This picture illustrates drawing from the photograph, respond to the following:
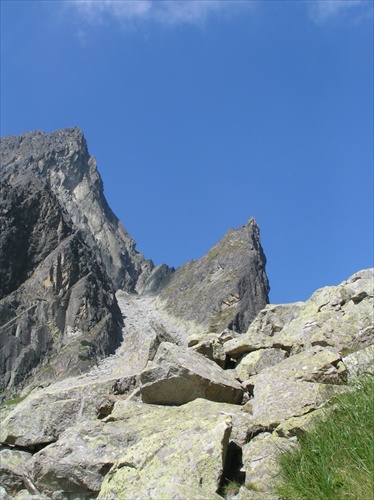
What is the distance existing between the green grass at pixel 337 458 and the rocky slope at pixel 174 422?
505 millimetres

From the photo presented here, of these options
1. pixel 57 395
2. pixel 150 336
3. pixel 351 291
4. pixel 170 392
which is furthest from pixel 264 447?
pixel 351 291

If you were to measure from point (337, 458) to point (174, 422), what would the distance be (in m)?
4.50

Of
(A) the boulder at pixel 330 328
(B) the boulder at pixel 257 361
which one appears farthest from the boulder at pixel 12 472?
(A) the boulder at pixel 330 328

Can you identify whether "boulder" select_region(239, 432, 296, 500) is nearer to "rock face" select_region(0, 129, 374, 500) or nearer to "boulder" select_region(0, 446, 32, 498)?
"rock face" select_region(0, 129, 374, 500)

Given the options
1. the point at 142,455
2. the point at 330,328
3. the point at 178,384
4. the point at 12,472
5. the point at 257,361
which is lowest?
the point at 12,472

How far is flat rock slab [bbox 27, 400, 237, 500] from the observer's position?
29.9 ft

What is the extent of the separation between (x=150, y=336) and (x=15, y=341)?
531 feet

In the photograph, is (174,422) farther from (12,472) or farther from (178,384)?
(12,472)

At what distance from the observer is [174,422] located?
1184cm

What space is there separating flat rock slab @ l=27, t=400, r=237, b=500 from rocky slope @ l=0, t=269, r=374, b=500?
0.02 metres

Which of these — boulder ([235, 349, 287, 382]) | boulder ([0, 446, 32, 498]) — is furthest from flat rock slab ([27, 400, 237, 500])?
boulder ([235, 349, 287, 382])

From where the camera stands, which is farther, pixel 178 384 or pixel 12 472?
pixel 178 384

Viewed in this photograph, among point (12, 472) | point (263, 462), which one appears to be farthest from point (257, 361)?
point (12, 472)

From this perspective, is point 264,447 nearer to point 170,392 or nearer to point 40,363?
point 170,392
